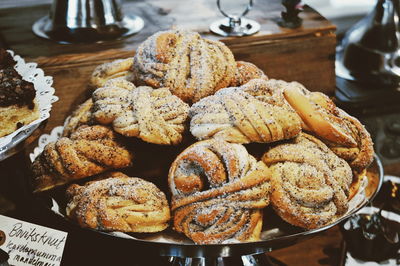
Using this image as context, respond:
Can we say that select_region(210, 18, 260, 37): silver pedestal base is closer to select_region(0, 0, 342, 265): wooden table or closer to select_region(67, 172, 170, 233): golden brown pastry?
select_region(0, 0, 342, 265): wooden table

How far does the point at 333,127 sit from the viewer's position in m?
1.36

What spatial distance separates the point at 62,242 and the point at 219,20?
1.46 meters

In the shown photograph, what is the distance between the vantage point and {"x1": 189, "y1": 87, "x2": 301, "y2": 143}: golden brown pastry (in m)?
1.28

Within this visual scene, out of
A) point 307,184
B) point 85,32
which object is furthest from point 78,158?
point 85,32

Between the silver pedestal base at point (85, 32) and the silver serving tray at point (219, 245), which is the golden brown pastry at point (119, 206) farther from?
the silver pedestal base at point (85, 32)

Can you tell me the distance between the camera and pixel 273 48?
7.00ft

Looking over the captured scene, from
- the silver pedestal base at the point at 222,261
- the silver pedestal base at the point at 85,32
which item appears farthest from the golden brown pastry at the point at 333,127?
the silver pedestal base at the point at 85,32

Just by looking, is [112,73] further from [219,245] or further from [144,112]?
[219,245]

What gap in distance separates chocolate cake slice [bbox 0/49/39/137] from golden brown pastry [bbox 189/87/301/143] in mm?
529

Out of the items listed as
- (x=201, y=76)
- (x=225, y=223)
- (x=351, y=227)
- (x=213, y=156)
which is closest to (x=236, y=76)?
(x=201, y=76)

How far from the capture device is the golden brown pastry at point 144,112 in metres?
1.34

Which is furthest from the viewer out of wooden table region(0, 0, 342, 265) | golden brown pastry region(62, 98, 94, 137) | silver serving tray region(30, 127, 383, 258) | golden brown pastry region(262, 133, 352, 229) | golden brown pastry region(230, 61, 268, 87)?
wooden table region(0, 0, 342, 265)

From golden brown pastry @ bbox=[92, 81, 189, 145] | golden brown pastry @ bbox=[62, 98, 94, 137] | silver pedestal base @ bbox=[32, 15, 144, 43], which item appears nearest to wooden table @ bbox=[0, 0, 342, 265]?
silver pedestal base @ bbox=[32, 15, 144, 43]

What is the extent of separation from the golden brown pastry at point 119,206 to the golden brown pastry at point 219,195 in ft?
0.19
